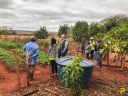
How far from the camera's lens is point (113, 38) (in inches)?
207

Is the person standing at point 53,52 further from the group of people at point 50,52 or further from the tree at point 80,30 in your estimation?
the tree at point 80,30

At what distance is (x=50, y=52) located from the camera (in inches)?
363

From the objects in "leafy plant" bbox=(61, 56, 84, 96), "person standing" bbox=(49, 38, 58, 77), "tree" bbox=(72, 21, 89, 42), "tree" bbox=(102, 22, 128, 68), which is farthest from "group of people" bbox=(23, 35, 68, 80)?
"tree" bbox=(72, 21, 89, 42)

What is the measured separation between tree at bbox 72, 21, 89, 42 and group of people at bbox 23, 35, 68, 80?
28.1m

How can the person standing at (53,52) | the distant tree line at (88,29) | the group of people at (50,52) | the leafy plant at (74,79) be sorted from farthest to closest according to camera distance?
the distant tree line at (88,29) → the person standing at (53,52) → the group of people at (50,52) → the leafy plant at (74,79)

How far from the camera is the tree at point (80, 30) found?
124 feet

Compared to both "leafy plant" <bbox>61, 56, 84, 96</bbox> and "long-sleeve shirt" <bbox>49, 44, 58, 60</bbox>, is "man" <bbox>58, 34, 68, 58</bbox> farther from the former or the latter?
"leafy plant" <bbox>61, 56, 84, 96</bbox>

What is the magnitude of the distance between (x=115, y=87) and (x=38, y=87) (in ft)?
8.69

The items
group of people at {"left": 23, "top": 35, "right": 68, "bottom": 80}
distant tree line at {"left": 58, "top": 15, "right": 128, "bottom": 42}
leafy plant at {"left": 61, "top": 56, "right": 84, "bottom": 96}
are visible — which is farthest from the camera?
distant tree line at {"left": 58, "top": 15, "right": 128, "bottom": 42}

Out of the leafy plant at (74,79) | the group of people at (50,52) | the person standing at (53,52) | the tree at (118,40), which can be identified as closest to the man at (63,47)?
the group of people at (50,52)

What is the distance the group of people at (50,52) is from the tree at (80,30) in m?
28.1

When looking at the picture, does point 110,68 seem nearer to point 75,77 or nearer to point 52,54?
point 52,54

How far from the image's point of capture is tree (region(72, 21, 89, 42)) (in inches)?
1491

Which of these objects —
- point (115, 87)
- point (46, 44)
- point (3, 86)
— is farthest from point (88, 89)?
point (46, 44)
